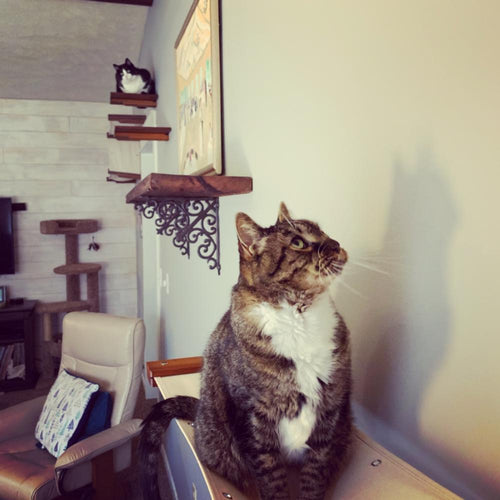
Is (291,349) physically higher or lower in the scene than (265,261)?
lower

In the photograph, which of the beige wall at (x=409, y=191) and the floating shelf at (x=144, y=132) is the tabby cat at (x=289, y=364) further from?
the floating shelf at (x=144, y=132)

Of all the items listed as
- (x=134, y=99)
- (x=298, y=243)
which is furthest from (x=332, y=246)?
Answer: (x=134, y=99)

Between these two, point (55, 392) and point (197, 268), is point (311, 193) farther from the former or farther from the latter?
point (55, 392)

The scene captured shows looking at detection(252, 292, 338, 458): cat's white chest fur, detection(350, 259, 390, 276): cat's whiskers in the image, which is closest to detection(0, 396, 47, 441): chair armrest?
detection(252, 292, 338, 458): cat's white chest fur

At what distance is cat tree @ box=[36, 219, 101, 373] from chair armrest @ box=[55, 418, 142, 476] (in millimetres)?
2401

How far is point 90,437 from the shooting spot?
1786mm

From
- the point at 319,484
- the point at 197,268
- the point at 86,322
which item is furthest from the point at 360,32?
the point at 86,322

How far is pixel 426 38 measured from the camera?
57 cm

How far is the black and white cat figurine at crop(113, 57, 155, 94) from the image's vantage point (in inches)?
104

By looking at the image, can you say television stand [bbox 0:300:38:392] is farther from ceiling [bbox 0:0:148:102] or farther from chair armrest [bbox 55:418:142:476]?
chair armrest [bbox 55:418:142:476]

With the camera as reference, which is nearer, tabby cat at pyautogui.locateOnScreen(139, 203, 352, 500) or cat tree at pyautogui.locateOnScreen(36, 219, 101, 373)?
tabby cat at pyautogui.locateOnScreen(139, 203, 352, 500)

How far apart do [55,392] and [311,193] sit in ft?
6.09

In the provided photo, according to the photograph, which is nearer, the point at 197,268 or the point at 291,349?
the point at 291,349

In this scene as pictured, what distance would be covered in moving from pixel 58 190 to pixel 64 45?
1.57m
